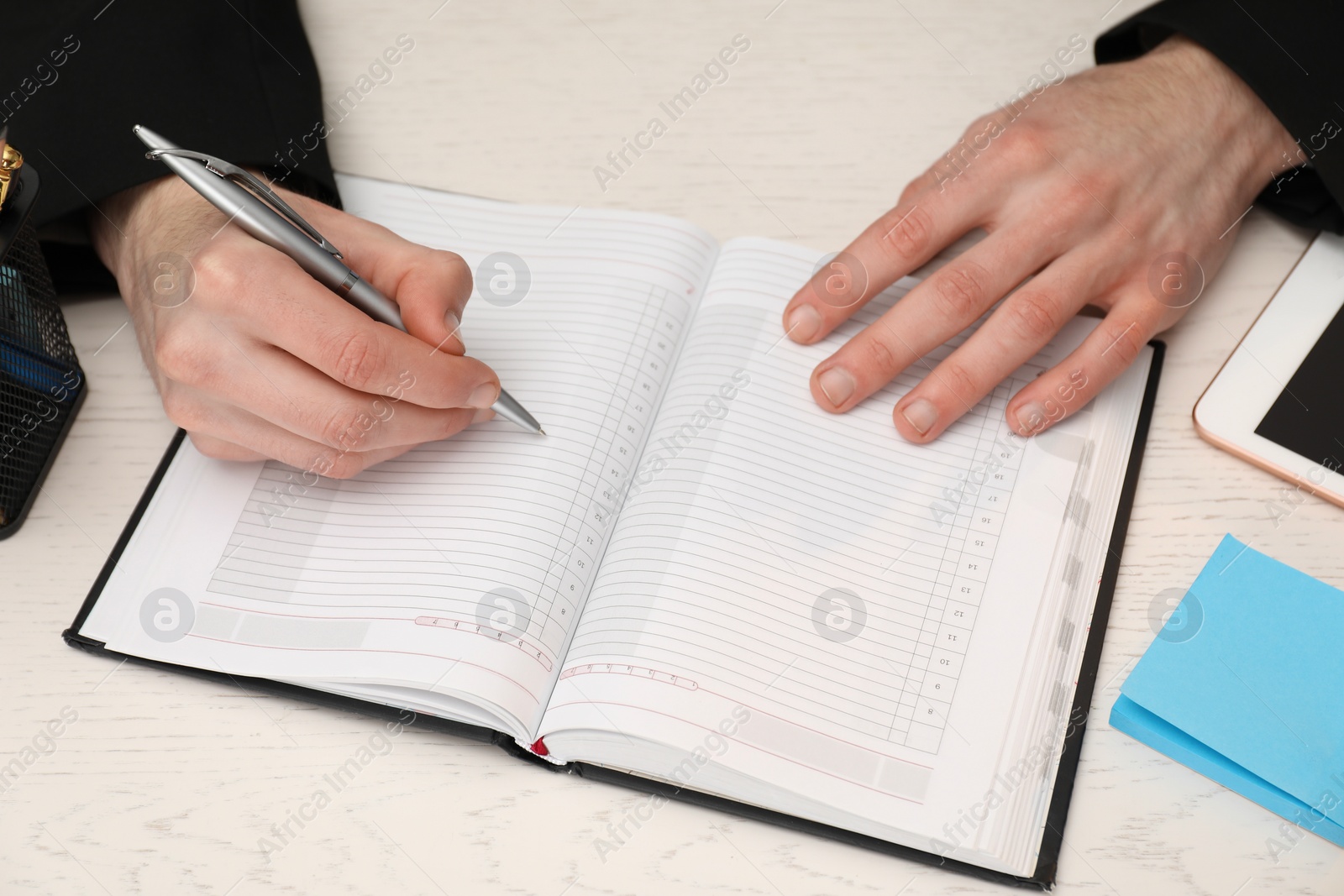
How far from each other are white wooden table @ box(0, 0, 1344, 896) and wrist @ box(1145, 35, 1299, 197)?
0.19 feet

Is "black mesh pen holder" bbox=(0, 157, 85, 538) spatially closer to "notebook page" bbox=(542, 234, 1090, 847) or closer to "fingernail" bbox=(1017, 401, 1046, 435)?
"notebook page" bbox=(542, 234, 1090, 847)

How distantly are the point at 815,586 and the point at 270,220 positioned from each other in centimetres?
51

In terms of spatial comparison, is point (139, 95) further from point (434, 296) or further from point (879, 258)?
point (879, 258)

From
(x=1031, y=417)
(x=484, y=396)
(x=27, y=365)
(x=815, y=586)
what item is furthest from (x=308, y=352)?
(x=1031, y=417)

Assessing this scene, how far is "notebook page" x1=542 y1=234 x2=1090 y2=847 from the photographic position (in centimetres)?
70

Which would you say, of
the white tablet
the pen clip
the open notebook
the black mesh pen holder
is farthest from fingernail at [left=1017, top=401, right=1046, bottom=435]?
the black mesh pen holder

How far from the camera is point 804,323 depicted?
917mm

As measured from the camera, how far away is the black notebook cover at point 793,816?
27.1 inches

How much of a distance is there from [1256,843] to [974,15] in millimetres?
949

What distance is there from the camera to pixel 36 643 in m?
0.82

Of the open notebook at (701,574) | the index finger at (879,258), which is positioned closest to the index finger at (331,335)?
the open notebook at (701,574)

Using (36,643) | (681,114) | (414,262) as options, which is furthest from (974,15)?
(36,643)

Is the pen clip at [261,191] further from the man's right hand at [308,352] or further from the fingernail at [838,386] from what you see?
the fingernail at [838,386]

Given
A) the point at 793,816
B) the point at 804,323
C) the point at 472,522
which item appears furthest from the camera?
the point at 804,323
